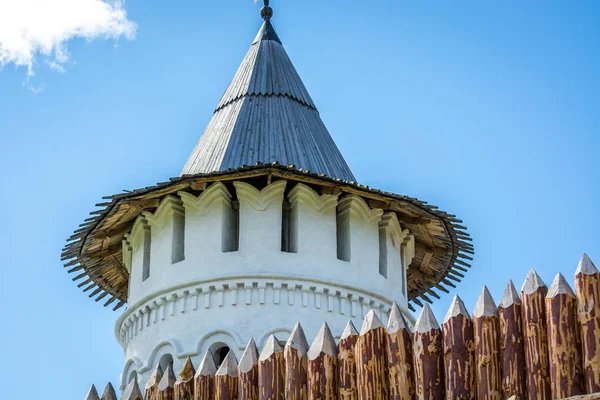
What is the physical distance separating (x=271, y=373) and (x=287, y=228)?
4.72 meters

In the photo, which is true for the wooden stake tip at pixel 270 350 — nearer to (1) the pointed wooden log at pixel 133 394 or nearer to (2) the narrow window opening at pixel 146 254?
(1) the pointed wooden log at pixel 133 394

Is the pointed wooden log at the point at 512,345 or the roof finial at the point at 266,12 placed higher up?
the roof finial at the point at 266,12

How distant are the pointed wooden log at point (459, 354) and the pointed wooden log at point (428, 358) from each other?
123 mm

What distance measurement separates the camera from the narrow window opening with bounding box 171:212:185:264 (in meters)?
20.2

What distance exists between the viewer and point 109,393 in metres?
17.6

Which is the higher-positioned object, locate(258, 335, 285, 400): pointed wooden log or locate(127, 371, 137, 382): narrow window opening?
locate(127, 371, 137, 382): narrow window opening

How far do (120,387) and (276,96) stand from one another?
5.44 meters

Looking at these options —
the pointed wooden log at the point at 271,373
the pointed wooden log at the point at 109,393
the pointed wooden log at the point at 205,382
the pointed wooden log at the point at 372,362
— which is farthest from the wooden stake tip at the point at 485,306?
the pointed wooden log at the point at 109,393

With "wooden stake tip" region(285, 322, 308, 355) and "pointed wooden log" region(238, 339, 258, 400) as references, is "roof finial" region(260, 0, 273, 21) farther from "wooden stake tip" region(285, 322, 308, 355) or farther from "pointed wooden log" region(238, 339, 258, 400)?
"pointed wooden log" region(238, 339, 258, 400)

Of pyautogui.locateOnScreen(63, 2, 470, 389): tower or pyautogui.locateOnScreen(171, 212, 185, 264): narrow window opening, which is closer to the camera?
pyautogui.locateOnScreen(63, 2, 470, 389): tower

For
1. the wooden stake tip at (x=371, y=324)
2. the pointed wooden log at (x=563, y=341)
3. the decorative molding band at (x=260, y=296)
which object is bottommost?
the pointed wooden log at (x=563, y=341)

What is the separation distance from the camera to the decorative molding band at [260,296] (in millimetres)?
19406

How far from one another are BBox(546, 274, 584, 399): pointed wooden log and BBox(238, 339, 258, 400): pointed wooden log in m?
3.75

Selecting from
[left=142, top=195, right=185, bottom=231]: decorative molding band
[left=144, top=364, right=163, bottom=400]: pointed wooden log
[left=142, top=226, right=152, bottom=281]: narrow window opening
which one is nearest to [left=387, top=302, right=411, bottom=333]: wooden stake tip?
[left=144, top=364, right=163, bottom=400]: pointed wooden log
